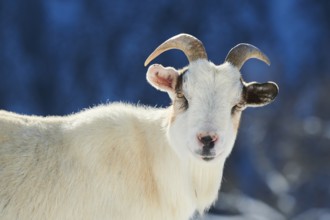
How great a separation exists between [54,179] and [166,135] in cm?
144

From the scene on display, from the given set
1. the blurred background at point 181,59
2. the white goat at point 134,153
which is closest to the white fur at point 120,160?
the white goat at point 134,153

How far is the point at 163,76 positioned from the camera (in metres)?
9.37

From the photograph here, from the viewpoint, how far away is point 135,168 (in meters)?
9.09

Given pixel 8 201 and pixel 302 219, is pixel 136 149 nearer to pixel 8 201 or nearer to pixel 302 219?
pixel 8 201

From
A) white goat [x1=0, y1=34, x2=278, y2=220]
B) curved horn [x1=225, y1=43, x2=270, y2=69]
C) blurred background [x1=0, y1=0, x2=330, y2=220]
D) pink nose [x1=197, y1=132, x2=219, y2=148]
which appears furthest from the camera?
blurred background [x1=0, y1=0, x2=330, y2=220]

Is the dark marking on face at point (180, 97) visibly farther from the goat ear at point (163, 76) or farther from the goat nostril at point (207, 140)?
the goat nostril at point (207, 140)

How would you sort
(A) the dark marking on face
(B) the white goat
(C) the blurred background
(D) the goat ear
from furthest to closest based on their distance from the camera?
(C) the blurred background < (D) the goat ear < (A) the dark marking on face < (B) the white goat

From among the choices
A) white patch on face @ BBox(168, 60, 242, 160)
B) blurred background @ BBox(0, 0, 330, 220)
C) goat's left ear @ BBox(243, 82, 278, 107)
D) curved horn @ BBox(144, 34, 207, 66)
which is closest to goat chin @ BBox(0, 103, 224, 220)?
white patch on face @ BBox(168, 60, 242, 160)

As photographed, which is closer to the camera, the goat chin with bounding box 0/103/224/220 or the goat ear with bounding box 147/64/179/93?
the goat chin with bounding box 0/103/224/220

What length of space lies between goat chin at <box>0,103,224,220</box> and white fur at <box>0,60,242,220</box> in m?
0.01

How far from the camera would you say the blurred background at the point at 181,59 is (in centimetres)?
4053

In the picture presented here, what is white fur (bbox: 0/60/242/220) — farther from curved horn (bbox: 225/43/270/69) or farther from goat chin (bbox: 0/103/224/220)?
curved horn (bbox: 225/43/270/69)

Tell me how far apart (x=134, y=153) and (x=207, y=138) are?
1065 millimetres

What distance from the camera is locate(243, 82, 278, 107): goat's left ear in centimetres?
947
